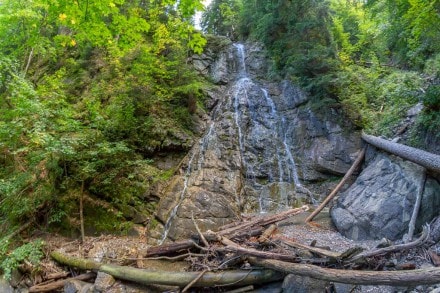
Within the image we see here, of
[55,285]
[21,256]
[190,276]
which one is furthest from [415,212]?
[21,256]

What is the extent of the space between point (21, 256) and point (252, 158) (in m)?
7.18

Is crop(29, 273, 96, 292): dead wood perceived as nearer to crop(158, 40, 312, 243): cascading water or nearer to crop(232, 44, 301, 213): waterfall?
crop(158, 40, 312, 243): cascading water

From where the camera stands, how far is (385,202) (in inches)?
233

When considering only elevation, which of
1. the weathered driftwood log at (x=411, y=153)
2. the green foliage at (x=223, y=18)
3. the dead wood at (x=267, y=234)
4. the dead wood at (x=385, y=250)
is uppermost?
the green foliage at (x=223, y=18)

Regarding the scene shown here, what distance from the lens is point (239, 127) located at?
11016 millimetres

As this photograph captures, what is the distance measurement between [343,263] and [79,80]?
11.3 meters

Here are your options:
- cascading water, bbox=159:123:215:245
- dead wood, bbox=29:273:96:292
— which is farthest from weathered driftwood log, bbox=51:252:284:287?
cascading water, bbox=159:123:215:245

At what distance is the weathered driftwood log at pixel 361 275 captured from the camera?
2639 mm

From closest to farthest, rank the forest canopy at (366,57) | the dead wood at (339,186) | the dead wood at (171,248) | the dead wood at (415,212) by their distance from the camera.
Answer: the dead wood at (415,212), the dead wood at (171,248), the forest canopy at (366,57), the dead wood at (339,186)

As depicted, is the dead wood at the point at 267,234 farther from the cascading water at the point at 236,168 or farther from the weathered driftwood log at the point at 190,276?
the cascading water at the point at 236,168

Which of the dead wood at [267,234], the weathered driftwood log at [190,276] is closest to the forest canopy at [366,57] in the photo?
the dead wood at [267,234]

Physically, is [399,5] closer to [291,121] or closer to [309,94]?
[309,94]

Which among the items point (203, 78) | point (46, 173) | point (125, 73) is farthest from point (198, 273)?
point (203, 78)

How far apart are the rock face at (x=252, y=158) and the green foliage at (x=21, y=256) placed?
101 inches
